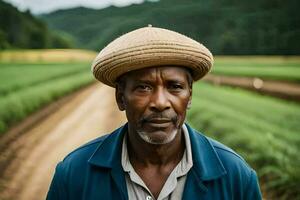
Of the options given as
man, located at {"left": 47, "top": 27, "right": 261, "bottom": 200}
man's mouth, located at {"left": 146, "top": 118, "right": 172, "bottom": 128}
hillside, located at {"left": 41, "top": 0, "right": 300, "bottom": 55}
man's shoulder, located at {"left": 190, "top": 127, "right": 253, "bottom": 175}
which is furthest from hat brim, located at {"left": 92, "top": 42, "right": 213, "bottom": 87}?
hillside, located at {"left": 41, "top": 0, "right": 300, "bottom": 55}

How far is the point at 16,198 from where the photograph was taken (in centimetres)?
575

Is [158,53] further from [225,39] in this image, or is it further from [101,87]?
[101,87]

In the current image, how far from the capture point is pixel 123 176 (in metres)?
2.11

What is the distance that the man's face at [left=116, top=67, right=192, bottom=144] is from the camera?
2109mm

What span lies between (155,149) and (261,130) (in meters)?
6.06

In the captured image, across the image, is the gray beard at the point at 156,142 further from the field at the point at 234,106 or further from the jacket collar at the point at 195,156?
the field at the point at 234,106

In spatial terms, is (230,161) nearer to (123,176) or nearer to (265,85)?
(123,176)

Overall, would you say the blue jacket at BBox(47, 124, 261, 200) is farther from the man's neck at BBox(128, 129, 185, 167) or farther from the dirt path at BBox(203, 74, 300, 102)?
the dirt path at BBox(203, 74, 300, 102)

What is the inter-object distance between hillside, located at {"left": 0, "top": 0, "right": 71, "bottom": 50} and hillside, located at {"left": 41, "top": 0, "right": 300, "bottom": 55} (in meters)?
0.26

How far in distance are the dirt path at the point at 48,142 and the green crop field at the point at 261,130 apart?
1874 mm

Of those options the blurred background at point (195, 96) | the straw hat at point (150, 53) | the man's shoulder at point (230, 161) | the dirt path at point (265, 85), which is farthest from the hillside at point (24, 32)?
the man's shoulder at point (230, 161)

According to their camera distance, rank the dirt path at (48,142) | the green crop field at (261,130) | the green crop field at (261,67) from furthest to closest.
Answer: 1. the green crop field at (261,67)
2. the green crop field at (261,130)
3. the dirt path at (48,142)

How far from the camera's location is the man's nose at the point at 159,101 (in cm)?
209

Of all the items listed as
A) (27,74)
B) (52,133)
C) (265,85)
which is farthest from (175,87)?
(265,85)
